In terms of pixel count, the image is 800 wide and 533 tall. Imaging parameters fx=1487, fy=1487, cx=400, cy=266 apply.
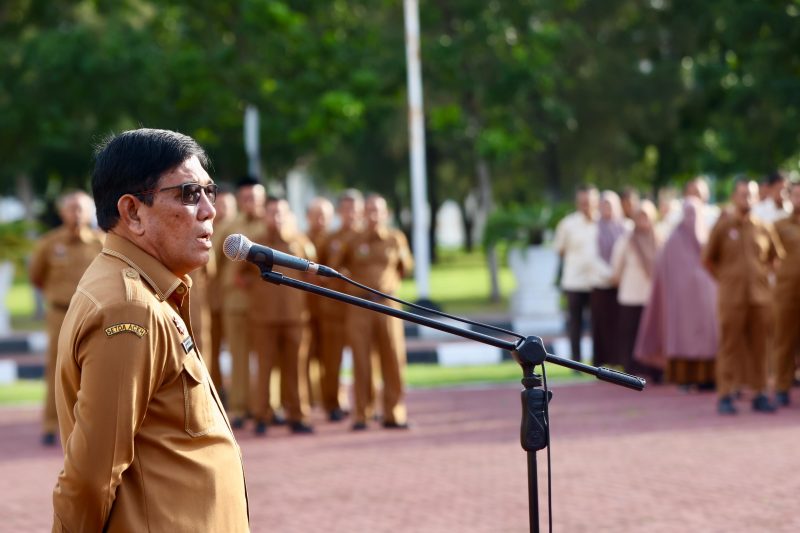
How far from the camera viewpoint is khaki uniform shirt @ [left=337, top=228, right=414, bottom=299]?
1265cm

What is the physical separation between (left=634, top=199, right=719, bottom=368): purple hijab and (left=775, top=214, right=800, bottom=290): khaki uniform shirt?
5.01ft

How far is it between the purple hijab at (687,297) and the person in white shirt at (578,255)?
60.3 inches

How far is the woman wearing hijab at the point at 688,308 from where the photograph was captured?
15.0 meters

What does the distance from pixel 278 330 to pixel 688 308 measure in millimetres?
4634

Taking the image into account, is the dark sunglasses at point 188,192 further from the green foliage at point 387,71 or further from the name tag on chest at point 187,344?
the green foliage at point 387,71

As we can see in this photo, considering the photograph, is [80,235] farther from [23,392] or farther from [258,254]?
[258,254]

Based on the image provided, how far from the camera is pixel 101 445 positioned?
3352mm

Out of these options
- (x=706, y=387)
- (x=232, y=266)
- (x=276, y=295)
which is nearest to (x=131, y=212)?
(x=276, y=295)

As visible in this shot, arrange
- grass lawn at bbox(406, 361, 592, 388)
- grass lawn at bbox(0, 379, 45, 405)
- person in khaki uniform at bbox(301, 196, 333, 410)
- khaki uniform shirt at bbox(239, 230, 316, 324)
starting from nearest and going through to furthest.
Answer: khaki uniform shirt at bbox(239, 230, 316, 324)
person in khaki uniform at bbox(301, 196, 333, 410)
grass lawn at bbox(0, 379, 45, 405)
grass lawn at bbox(406, 361, 592, 388)

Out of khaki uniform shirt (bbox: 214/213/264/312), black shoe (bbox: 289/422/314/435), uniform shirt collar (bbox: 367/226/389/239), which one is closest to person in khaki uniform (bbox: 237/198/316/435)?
black shoe (bbox: 289/422/314/435)

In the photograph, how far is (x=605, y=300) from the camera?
16.8m

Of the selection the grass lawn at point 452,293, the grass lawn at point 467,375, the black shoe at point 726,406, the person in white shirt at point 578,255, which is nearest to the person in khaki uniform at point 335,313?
the grass lawn at point 467,375

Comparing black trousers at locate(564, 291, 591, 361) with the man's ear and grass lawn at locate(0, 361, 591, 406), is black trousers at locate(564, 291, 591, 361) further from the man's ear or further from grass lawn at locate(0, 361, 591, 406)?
the man's ear

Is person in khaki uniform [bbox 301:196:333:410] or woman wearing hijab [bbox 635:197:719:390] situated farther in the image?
woman wearing hijab [bbox 635:197:719:390]
